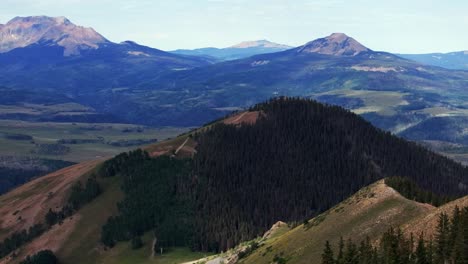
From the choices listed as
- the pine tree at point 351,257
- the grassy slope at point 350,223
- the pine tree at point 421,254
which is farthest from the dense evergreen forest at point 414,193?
the pine tree at point 421,254

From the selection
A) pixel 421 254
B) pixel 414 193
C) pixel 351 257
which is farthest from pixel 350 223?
pixel 421 254

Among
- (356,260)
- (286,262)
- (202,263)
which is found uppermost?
(356,260)

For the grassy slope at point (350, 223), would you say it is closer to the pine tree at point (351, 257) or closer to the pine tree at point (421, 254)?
the pine tree at point (351, 257)

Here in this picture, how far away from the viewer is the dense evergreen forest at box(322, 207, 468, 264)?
8969cm

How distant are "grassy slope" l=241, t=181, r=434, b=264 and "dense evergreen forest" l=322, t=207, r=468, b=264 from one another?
12300mm

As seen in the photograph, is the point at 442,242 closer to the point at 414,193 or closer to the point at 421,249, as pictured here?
the point at 421,249

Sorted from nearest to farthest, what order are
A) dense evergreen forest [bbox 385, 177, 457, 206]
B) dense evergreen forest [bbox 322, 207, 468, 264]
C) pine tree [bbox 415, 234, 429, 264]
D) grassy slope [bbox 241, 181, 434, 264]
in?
dense evergreen forest [bbox 322, 207, 468, 264] < pine tree [bbox 415, 234, 429, 264] < grassy slope [bbox 241, 181, 434, 264] < dense evergreen forest [bbox 385, 177, 457, 206]

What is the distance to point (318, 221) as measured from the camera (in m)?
139

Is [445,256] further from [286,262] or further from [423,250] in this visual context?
[286,262]

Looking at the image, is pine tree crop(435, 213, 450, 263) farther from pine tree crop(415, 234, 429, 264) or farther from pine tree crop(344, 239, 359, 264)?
pine tree crop(344, 239, 359, 264)

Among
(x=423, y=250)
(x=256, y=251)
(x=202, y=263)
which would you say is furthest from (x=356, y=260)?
(x=202, y=263)

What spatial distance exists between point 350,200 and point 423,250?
1903 inches

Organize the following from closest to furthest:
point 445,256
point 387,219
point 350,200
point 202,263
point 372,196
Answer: point 445,256 → point 387,219 → point 372,196 → point 350,200 → point 202,263

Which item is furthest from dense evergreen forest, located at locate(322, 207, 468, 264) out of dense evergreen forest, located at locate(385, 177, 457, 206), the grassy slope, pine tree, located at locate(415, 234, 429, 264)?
dense evergreen forest, located at locate(385, 177, 457, 206)
